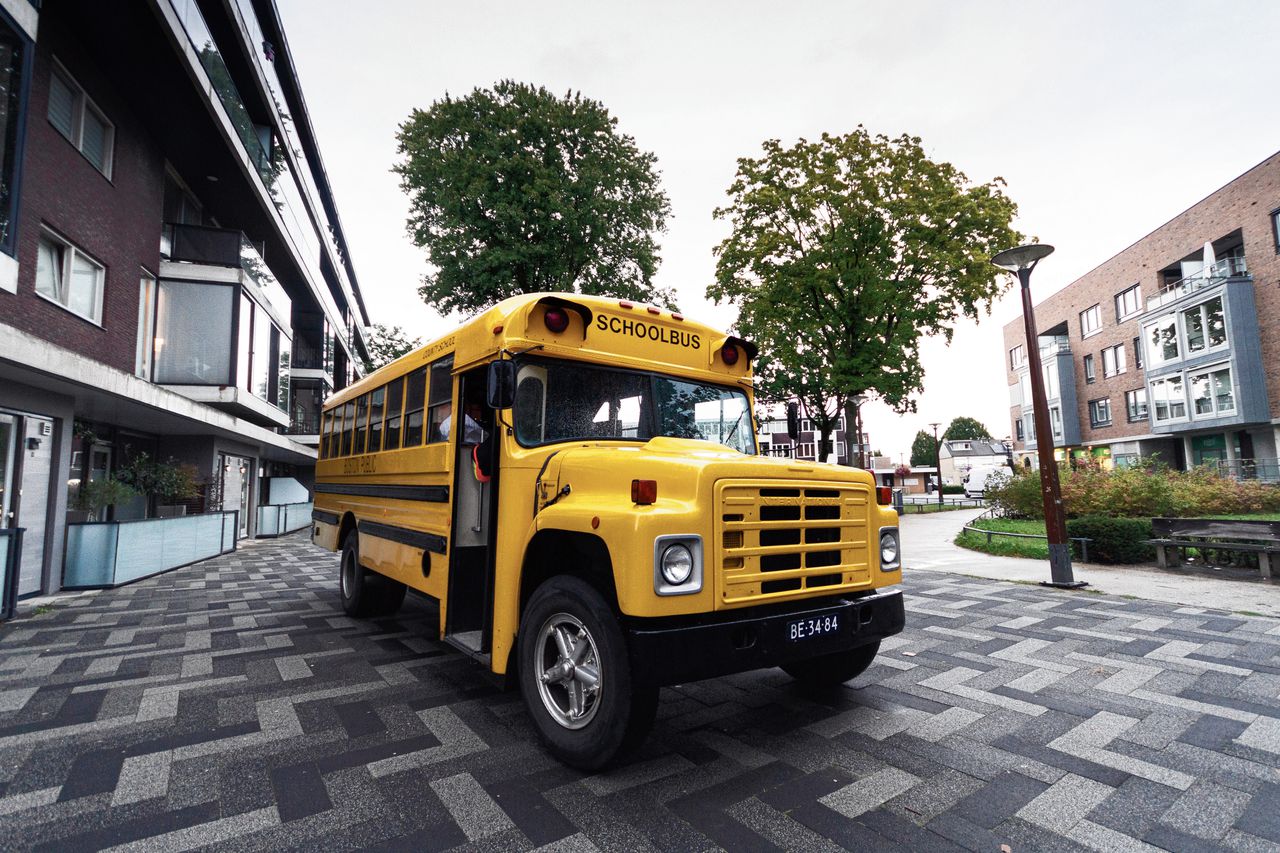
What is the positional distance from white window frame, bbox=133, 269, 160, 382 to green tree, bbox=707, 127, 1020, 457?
1686cm

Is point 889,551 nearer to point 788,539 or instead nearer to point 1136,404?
point 788,539

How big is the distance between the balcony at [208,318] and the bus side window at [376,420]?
11026 millimetres

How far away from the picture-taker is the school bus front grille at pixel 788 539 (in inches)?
131

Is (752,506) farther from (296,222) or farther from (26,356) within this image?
(296,222)

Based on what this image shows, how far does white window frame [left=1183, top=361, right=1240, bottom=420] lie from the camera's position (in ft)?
84.7

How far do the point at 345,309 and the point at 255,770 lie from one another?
40276mm

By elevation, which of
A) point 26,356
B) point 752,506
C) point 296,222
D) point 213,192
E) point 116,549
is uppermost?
point 296,222

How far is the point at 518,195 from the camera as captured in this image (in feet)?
67.6

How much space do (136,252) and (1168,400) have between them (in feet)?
134

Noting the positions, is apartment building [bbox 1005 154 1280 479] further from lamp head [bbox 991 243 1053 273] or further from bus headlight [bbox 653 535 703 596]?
bus headlight [bbox 653 535 703 596]

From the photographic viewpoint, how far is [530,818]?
9.58 feet

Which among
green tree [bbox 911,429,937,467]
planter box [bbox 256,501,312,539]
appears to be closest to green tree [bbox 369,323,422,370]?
planter box [bbox 256,501,312,539]

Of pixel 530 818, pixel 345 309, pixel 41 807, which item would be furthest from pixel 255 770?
pixel 345 309

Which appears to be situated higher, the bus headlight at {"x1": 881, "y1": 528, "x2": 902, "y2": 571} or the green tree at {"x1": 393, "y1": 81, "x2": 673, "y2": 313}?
the green tree at {"x1": 393, "y1": 81, "x2": 673, "y2": 313}
